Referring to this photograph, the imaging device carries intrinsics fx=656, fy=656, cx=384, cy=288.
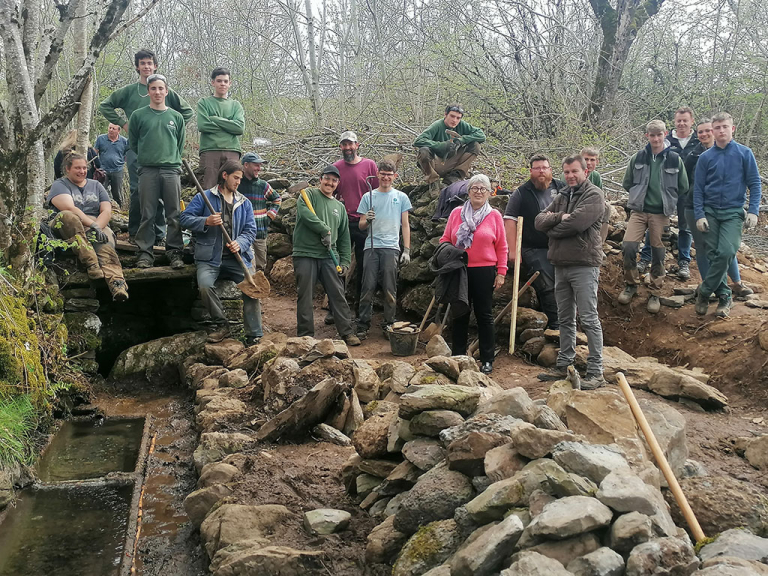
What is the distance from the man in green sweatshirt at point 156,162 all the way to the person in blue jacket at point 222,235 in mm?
591

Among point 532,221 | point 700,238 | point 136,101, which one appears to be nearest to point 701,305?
point 700,238

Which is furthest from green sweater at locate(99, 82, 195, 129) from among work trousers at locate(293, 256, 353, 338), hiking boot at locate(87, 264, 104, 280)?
work trousers at locate(293, 256, 353, 338)

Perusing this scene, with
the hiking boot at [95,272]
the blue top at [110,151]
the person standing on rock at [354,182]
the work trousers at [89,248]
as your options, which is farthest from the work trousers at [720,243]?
the blue top at [110,151]

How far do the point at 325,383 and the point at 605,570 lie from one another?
3.37m

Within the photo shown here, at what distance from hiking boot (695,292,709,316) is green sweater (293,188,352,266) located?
434 centimetres

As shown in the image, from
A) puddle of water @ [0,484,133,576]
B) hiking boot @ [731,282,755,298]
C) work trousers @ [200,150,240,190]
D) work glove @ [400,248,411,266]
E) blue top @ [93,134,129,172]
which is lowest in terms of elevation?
puddle of water @ [0,484,133,576]

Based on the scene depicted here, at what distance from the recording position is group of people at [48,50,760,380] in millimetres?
6938

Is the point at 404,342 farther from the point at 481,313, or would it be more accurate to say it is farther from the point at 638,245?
the point at 638,245

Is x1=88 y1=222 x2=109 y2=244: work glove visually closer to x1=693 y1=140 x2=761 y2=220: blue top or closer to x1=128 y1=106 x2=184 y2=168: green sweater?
x1=128 y1=106 x2=184 y2=168: green sweater

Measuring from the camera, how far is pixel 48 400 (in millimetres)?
6230

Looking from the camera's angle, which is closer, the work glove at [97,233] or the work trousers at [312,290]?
the work glove at [97,233]

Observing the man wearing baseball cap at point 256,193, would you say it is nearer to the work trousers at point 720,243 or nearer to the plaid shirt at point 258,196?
the plaid shirt at point 258,196

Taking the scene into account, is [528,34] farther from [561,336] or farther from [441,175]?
[561,336]

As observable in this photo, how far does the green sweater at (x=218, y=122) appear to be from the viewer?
848 centimetres
